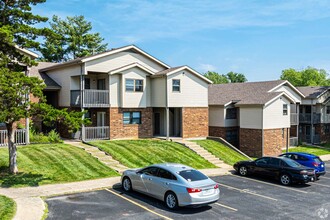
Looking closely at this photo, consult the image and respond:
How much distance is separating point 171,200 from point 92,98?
1531cm

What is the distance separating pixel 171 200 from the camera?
13.3 meters

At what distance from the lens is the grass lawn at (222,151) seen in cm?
2622

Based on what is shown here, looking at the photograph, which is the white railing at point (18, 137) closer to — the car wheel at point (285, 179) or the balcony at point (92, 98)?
the balcony at point (92, 98)

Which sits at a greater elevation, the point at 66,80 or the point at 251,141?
the point at 66,80

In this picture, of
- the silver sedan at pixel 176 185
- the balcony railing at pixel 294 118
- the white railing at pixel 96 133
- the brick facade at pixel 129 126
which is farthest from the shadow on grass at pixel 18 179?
the balcony railing at pixel 294 118

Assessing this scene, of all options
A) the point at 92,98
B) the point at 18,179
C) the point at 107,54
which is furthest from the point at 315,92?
the point at 18,179

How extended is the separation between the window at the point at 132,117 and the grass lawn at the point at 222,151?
5671mm

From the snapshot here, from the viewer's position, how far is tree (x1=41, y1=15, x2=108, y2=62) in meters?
54.4

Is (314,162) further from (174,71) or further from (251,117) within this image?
(174,71)

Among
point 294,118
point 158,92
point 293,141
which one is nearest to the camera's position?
point 158,92

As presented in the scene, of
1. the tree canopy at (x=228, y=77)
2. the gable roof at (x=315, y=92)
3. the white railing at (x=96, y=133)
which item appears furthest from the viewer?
the tree canopy at (x=228, y=77)

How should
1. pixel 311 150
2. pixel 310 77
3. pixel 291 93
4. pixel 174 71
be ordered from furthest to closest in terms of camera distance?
pixel 310 77 → pixel 291 93 → pixel 311 150 → pixel 174 71

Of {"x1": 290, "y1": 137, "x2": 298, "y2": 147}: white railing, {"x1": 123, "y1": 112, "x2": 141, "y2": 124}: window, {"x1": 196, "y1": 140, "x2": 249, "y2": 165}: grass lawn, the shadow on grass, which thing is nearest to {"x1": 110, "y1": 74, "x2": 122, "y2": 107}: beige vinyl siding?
{"x1": 123, "y1": 112, "x2": 141, "y2": 124}: window

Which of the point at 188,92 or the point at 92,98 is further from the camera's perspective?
the point at 188,92
